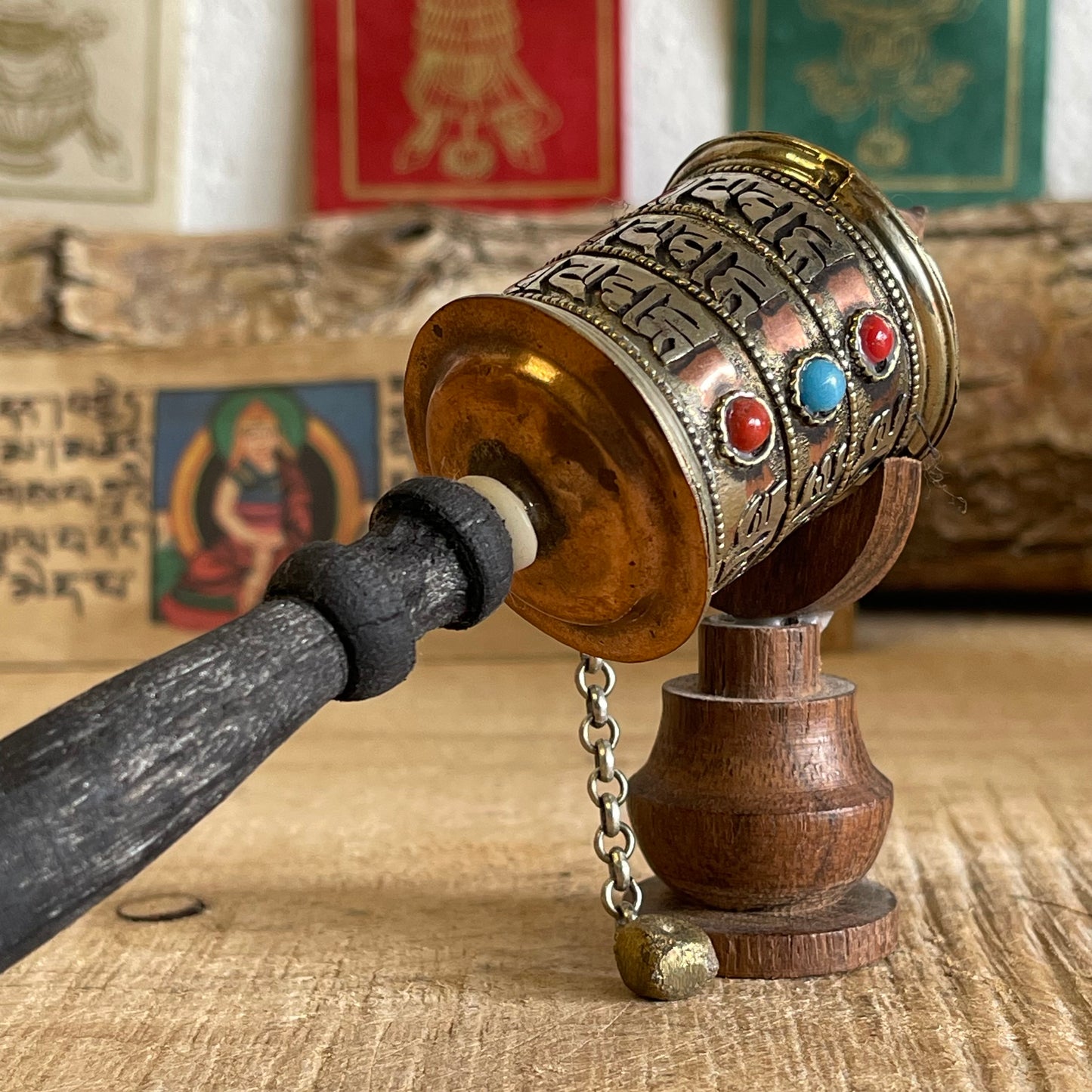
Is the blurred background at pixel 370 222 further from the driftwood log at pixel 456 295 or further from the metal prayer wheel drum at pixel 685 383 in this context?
the metal prayer wheel drum at pixel 685 383

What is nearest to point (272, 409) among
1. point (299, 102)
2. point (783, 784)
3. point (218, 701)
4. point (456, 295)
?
point (456, 295)

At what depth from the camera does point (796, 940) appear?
0.94 meters

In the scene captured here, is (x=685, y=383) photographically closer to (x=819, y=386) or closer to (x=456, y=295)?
(x=819, y=386)

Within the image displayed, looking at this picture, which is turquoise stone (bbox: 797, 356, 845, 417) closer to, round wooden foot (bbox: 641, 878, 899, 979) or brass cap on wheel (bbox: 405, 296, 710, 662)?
brass cap on wheel (bbox: 405, 296, 710, 662)

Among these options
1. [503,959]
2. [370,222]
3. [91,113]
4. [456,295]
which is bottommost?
[503,959]

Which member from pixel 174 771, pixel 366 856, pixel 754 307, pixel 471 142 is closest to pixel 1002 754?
pixel 366 856

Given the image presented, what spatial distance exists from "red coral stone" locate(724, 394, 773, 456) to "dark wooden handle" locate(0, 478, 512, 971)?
0.49 feet

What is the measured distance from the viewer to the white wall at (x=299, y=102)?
260 cm

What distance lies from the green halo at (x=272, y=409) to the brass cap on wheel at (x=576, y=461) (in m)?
1.28

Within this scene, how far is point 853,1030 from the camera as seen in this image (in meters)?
0.87

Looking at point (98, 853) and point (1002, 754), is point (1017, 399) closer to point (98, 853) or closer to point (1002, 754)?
point (1002, 754)

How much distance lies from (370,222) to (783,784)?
154 centimetres

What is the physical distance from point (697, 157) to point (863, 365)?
23cm

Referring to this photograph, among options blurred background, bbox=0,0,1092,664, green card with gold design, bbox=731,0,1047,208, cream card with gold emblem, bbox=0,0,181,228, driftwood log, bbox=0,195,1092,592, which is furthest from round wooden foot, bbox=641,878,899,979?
cream card with gold emblem, bbox=0,0,181,228
